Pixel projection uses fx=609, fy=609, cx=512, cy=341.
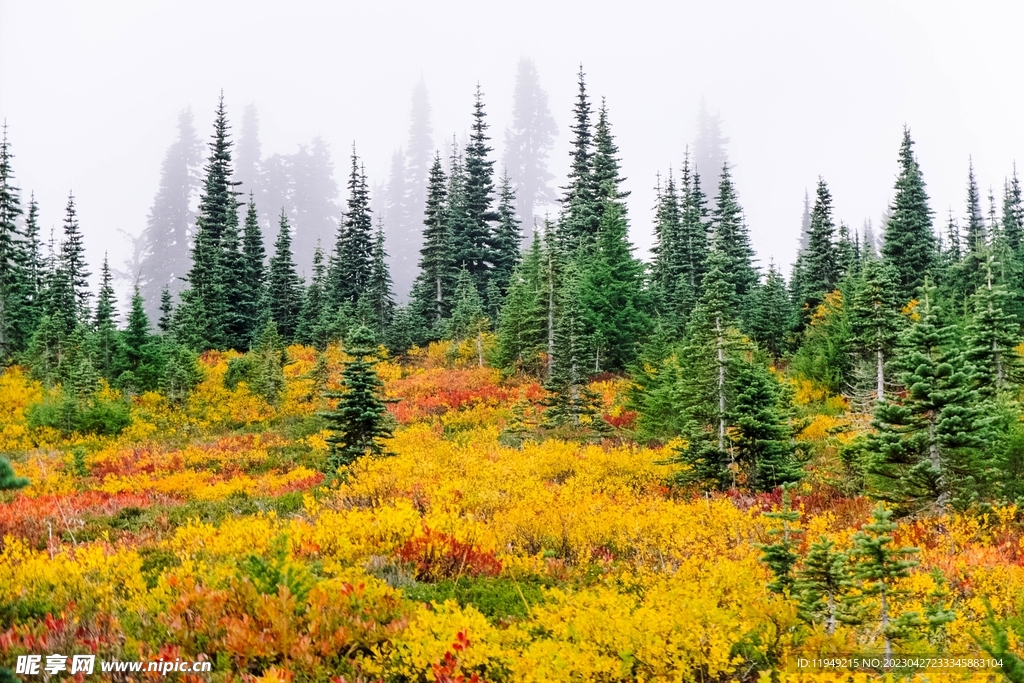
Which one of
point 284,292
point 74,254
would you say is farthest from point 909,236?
point 74,254

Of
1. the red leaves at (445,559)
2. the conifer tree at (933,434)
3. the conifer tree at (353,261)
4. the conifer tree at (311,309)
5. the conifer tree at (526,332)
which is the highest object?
the conifer tree at (353,261)

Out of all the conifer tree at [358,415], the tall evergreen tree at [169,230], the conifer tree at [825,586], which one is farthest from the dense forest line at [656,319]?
the tall evergreen tree at [169,230]

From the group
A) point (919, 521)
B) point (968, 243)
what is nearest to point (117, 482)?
point (919, 521)

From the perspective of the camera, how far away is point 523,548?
8.63 m

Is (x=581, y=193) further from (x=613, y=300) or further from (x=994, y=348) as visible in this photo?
(x=994, y=348)

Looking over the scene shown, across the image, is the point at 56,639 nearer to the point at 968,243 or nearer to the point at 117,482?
the point at 117,482

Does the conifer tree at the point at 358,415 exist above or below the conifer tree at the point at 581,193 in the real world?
below

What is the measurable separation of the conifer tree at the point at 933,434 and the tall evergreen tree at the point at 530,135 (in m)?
80.5

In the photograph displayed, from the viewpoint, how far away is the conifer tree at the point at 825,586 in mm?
5359

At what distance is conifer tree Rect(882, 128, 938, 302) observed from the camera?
3341 cm

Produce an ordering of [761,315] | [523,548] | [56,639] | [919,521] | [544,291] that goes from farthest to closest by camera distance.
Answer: [761,315] → [544,291] → [919,521] → [523,548] → [56,639]

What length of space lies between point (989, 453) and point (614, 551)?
723 cm

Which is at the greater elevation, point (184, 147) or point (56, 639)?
point (184, 147)

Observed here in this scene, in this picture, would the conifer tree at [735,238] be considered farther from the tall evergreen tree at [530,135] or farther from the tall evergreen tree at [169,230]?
the tall evergreen tree at [169,230]
